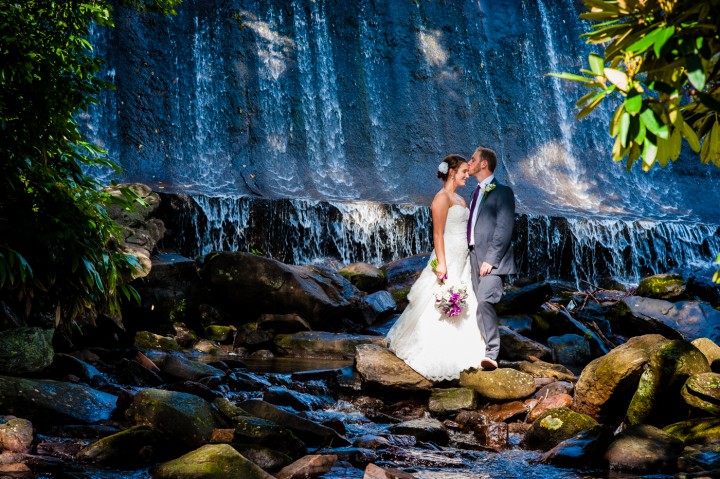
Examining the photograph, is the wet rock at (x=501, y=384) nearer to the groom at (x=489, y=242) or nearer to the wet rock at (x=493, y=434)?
the groom at (x=489, y=242)

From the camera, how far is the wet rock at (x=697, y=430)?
4.43 m

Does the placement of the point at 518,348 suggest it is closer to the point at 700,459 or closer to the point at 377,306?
the point at 377,306

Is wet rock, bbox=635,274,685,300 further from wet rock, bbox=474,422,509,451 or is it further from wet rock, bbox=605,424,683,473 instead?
wet rock, bbox=605,424,683,473

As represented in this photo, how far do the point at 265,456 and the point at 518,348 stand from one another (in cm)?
530

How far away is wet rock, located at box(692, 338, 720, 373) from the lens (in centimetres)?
541

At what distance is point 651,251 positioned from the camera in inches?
749

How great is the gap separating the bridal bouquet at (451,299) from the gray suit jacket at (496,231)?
0.31 metres

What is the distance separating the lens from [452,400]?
241 inches

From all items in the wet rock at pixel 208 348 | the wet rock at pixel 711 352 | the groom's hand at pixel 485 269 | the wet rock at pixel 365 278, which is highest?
the groom's hand at pixel 485 269

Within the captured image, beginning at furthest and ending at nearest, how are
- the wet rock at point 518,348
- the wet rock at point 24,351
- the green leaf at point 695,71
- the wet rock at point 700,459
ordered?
1. the wet rock at point 518,348
2. the wet rock at point 24,351
3. the wet rock at point 700,459
4. the green leaf at point 695,71

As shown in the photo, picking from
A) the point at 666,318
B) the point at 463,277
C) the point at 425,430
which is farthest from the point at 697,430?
the point at 666,318

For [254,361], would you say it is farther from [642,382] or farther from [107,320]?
[642,382]

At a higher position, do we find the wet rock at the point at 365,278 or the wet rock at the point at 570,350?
the wet rock at the point at 365,278

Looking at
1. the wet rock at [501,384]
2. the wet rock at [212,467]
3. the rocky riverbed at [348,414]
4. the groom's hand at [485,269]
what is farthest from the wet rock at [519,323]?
the wet rock at [212,467]
